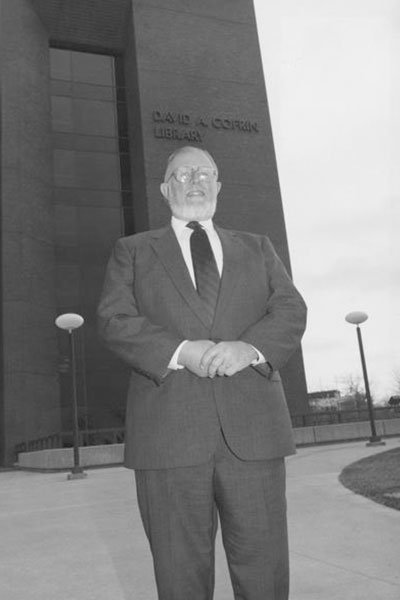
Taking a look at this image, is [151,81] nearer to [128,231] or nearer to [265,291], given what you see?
[128,231]

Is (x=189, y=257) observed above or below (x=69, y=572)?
above

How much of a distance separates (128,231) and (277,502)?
77.6ft

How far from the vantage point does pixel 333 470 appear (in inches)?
421

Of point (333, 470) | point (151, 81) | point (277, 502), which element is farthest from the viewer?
point (151, 81)

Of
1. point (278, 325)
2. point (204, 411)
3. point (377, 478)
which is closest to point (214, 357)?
point (204, 411)

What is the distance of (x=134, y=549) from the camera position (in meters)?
5.29

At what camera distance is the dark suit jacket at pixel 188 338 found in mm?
2361

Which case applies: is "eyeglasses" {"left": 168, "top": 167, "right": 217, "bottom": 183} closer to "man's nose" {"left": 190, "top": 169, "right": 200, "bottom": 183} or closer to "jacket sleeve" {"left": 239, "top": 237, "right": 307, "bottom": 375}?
"man's nose" {"left": 190, "top": 169, "right": 200, "bottom": 183}

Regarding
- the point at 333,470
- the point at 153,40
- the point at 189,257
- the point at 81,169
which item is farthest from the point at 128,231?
the point at 189,257

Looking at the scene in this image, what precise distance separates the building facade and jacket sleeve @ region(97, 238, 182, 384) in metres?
20.1

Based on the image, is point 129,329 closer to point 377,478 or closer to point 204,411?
Result: point 204,411

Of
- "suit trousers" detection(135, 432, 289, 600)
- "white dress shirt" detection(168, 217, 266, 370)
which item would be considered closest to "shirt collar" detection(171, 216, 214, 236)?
"white dress shirt" detection(168, 217, 266, 370)

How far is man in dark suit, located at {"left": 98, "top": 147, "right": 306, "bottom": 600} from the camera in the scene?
2324 millimetres

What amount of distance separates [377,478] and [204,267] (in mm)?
7098
